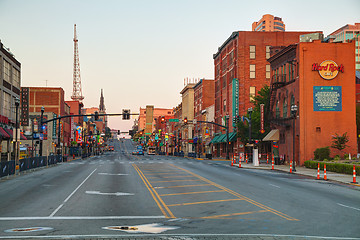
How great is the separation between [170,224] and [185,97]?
132100 millimetres

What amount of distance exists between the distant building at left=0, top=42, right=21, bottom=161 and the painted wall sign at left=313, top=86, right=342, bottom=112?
36324 mm

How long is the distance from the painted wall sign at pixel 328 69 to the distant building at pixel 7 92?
37.1 metres

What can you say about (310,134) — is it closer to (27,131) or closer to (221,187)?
(221,187)

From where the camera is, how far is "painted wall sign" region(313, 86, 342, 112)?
160 feet

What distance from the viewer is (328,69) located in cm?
4888

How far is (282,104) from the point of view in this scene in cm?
5584

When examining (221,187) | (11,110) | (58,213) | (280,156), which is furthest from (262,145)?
(58,213)

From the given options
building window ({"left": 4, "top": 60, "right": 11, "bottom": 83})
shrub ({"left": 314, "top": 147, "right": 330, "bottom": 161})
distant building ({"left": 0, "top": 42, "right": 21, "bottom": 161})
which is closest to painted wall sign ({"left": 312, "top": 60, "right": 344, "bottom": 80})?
shrub ({"left": 314, "top": 147, "right": 330, "bottom": 161})

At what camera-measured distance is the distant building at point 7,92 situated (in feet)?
163

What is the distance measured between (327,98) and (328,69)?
3.43m

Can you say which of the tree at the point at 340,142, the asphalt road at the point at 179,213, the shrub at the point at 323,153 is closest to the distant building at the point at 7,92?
the asphalt road at the point at 179,213

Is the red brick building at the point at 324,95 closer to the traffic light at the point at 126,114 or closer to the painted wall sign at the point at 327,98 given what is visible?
the painted wall sign at the point at 327,98

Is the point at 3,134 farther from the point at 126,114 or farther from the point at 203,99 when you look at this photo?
the point at 203,99

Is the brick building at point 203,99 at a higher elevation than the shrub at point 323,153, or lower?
higher
